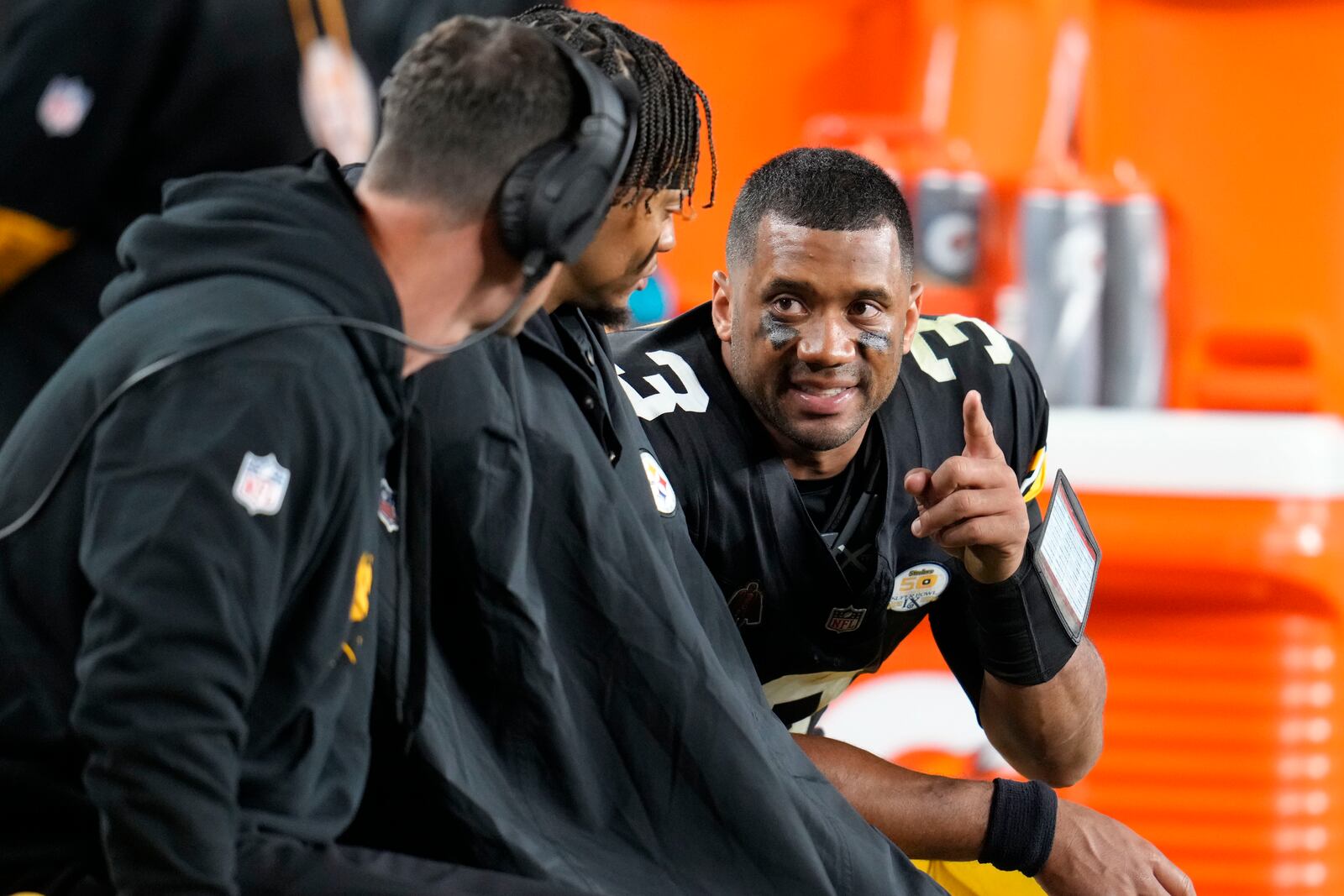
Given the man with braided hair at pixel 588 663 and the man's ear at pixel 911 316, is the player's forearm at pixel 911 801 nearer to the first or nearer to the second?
the man with braided hair at pixel 588 663

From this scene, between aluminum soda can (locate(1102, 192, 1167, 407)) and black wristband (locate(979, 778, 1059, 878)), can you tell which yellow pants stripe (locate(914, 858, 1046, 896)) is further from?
→ aluminum soda can (locate(1102, 192, 1167, 407))

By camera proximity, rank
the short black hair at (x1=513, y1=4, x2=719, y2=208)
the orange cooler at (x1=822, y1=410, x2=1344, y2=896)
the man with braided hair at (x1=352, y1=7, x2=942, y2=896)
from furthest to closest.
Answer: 1. the orange cooler at (x1=822, y1=410, x2=1344, y2=896)
2. the short black hair at (x1=513, y1=4, x2=719, y2=208)
3. the man with braided hair at (x1=352, y1=7, x2=942, y2=896)

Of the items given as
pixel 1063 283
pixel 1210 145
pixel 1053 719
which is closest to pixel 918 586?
pixel 1053 719

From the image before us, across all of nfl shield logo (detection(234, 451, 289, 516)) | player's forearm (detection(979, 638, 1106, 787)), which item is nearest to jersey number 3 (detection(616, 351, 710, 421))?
player's forearm (detection(979, 638, 1106, 787))

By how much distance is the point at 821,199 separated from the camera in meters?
1.84

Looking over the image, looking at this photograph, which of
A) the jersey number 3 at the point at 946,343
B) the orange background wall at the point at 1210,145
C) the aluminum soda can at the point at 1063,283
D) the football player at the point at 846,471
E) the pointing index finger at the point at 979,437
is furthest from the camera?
the orange background wall at the point at 1210,145

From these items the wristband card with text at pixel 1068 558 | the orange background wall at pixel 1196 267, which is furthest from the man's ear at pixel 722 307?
the orange background wall at pixel 1196 267

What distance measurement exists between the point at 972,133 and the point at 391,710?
9.46 ft

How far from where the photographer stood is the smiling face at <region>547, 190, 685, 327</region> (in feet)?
4.61

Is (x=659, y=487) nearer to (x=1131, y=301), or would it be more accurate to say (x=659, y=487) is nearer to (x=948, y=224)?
(x=948, y=224)

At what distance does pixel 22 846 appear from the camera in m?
1.03

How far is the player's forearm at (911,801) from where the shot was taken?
5.36 ft

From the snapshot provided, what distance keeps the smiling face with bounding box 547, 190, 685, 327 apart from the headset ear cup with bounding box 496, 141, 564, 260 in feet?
0.98

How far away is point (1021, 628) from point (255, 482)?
98 cm
